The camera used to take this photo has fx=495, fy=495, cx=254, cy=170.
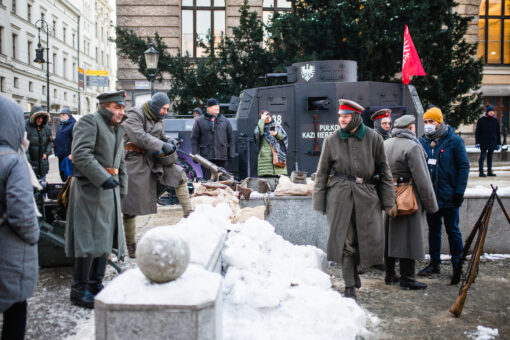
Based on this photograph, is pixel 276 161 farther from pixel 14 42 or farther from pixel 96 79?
pixel 14 42

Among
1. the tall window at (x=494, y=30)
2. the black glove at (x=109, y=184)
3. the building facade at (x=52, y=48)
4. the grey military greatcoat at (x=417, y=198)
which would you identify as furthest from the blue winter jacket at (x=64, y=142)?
the tall window at (x=494, y=30)

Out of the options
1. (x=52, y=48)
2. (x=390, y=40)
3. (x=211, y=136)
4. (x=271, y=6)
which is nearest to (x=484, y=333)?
(x=211, y=136)

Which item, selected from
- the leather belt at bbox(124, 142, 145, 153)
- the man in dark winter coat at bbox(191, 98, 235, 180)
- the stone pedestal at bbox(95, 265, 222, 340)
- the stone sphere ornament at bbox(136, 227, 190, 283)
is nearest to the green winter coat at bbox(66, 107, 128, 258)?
the leather belt at bbox(124, 142, 145, 153)

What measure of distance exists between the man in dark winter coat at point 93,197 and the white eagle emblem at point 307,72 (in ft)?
20.9

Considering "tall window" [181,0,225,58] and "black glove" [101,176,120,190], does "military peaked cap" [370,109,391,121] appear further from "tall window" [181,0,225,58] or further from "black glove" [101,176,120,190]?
"tall window" [181,0,225,58]

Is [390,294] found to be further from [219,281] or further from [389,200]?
[219,281]

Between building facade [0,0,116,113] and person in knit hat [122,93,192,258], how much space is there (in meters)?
18.0

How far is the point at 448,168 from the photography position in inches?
203

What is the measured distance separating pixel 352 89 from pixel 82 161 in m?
6.75

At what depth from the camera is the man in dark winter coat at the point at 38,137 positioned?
914 centimetres

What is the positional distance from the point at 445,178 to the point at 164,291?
12.0 feet

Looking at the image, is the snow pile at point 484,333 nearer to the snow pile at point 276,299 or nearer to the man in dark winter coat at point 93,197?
the snow pile at point 276,299

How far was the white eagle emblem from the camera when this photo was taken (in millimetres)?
10047

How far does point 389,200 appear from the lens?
4.38m
